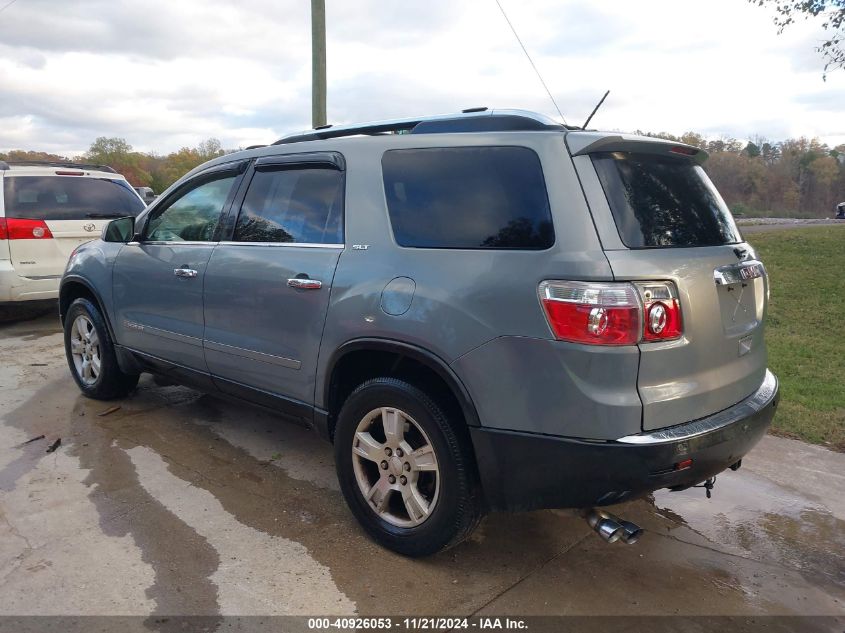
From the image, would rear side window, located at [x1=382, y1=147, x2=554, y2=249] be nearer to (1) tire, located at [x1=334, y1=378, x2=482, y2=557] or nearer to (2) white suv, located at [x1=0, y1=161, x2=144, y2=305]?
(1) tire, located at [x1=334, y1=378, x2=482, y2=557]

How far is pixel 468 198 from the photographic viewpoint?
2789 mm

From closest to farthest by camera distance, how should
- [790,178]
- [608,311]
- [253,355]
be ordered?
[608,311], [253,355], [790,178]

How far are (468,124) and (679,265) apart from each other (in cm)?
111

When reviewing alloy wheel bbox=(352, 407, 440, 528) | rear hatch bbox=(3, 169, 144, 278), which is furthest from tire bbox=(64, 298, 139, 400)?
alloy wheel bbox=(352, 407, 440, 528)

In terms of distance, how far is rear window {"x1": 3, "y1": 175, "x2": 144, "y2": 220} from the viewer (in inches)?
286

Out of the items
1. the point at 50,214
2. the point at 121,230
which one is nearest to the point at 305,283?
the point at 121,230

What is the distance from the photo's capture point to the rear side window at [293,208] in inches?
130

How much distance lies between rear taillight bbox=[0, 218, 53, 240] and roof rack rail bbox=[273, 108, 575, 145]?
5.33 meters

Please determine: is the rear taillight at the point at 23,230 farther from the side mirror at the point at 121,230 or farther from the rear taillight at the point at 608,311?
the rear taillight at the point at 608,311

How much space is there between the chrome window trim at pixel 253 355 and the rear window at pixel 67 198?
4786 millimetres

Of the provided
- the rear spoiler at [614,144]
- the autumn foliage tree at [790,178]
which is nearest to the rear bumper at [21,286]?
the rear spoiler at [614,144]

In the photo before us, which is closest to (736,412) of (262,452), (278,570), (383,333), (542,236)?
(542,236)

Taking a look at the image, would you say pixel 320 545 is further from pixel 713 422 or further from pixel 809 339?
pixel 809 339

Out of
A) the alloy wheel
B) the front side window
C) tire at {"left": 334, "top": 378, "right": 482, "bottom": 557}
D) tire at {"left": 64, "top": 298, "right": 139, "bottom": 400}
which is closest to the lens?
tire at {"left": 334, "top": 378, "right": 482, "bottom": 557}
